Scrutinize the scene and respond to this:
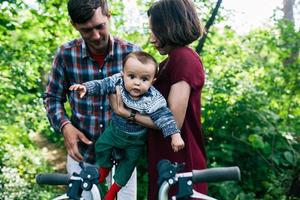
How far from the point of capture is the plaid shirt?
259 centimetres

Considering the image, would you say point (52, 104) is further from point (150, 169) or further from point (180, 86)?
point (180, 86)

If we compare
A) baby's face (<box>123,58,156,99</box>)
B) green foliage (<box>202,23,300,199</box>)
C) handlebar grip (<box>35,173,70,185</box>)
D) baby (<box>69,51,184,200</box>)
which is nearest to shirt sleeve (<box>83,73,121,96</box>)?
baby (<box>69,51,184,200</box>)

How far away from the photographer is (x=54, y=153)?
10172 millimetres

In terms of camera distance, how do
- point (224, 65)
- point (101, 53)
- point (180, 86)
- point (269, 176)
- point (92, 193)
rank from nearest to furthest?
1. point (92, 193)
2. point (180, 86)
3. point (101, 53)
4. point (269, 176)
5. point (224, 65)

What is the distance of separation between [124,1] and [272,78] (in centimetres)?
208

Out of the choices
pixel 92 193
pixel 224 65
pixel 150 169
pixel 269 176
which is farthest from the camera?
pixel 224 65

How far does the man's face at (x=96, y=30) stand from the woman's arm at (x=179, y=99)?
0.63 metres

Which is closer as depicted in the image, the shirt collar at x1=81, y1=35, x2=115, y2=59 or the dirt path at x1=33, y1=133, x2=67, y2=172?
the shirt collar at x1=81, y1=35, x2=115, y2=59

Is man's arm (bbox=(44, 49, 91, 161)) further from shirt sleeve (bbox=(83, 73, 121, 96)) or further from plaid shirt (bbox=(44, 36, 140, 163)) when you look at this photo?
shirt sleeve (bbox=(83, 73, 121, 96))

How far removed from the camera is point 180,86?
199 cm

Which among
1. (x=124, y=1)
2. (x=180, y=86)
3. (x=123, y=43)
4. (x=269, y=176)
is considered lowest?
(x=269, y=176)

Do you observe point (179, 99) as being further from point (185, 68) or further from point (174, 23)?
point (174, 23)

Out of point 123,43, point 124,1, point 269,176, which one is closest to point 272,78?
point 269,176

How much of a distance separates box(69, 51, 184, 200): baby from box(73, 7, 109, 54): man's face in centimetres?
36
